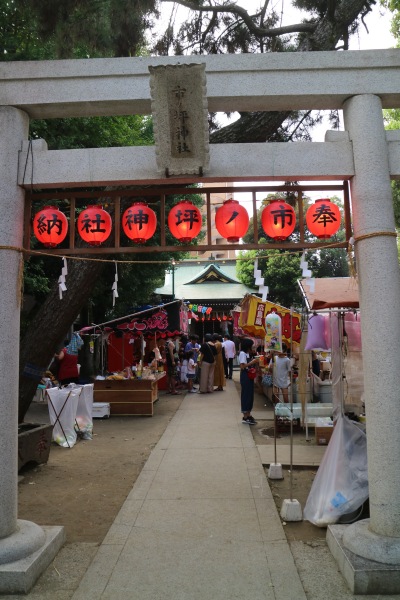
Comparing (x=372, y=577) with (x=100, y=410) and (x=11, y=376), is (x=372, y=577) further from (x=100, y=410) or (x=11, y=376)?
(x=100, y=410)

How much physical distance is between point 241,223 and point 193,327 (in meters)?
22.2

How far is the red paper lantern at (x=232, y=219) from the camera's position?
5.10 metres

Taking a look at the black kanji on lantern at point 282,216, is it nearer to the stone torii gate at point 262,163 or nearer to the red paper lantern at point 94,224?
the stone torii gate at point 262,163

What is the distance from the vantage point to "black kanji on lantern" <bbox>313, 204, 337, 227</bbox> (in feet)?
16.3

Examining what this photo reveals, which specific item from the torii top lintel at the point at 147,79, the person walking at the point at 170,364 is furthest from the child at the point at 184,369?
the torii top lintel at the point at 147,79

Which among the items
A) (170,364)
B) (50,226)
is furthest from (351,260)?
(170,364)

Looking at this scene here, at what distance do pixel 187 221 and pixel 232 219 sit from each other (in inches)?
19.8

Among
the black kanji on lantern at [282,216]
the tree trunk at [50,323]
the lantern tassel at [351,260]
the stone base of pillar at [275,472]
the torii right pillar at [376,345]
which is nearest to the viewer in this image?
the torii right pillar at [376,345]

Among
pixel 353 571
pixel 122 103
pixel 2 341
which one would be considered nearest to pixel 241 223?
pixel 122 103

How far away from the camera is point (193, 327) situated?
2712 cm

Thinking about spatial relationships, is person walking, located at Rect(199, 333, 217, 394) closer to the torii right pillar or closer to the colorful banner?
the colorful banner

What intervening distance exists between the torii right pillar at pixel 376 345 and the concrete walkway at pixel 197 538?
670mm

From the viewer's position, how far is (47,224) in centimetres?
495

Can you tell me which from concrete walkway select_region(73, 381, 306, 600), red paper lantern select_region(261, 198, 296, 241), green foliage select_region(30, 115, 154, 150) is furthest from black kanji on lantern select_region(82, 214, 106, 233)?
green foliage select_region(30, 115, 154, 150)
